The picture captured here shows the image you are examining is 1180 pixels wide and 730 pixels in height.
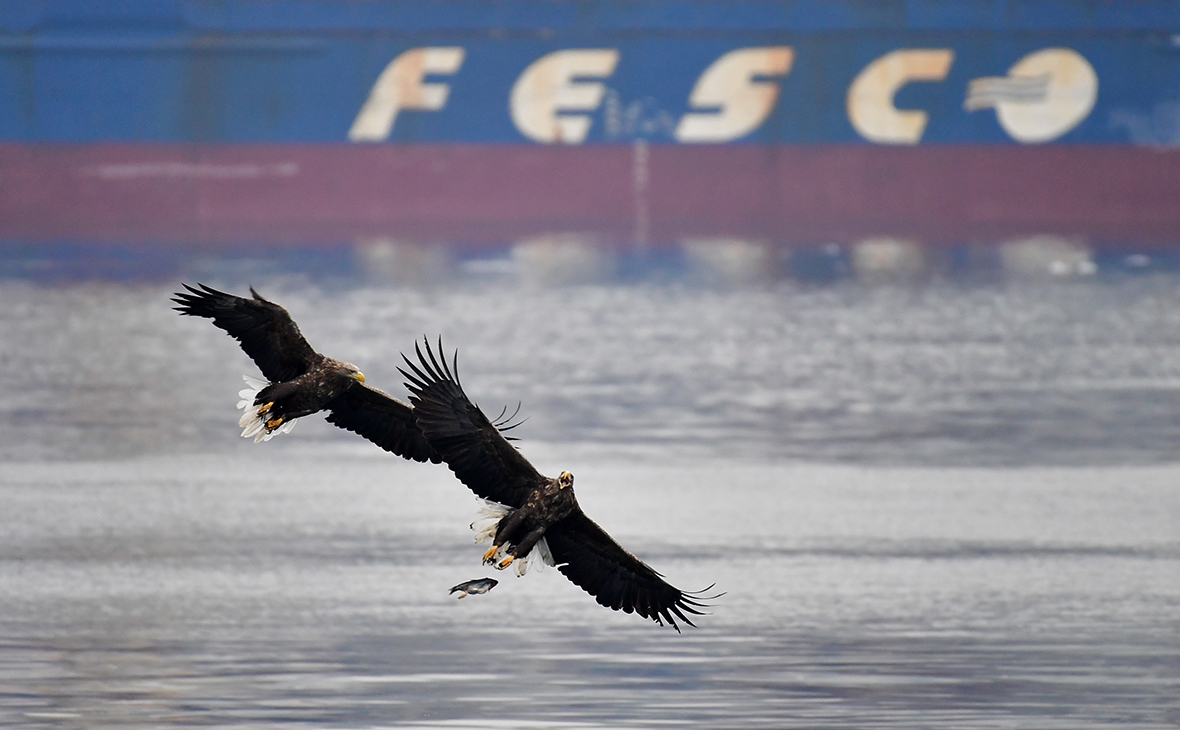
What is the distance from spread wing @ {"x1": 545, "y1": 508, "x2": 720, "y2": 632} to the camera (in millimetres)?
10578

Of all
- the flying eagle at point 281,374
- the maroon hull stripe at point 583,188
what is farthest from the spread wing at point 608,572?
the maroon hull stripe at point 583,188

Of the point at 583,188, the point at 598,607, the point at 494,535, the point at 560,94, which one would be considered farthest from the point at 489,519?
the point at 560,94

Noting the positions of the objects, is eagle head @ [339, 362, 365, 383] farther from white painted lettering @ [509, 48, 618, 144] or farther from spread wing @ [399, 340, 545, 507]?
white painted lettering @ [509, 48, 618, 144]

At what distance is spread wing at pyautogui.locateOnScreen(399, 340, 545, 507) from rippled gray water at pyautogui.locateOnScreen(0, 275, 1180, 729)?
6.04 ft

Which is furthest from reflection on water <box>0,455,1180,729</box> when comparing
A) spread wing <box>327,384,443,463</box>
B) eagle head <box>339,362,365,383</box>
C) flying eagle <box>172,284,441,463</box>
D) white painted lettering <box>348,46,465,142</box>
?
white painted lettering <box>348,46,465,142</box>

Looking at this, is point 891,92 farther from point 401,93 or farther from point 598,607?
point 598,607

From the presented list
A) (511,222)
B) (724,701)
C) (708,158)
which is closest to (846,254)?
(708,158)

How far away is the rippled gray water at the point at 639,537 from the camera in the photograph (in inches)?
480

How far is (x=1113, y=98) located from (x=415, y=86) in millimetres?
15371

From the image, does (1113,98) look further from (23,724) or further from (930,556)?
(23,724)

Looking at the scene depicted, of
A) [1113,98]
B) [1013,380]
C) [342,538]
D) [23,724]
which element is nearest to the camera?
[23,724]

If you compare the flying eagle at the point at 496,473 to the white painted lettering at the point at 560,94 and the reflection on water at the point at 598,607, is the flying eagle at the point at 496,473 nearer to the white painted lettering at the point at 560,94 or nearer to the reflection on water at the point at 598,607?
the reflection on water at the point at 598,607

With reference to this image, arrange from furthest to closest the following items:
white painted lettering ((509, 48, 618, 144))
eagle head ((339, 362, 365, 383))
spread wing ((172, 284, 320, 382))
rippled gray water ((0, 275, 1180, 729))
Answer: white painted lettering ((509, 48, 618, 144))
rippled gray water ((0, 275, 1180, 729))
spread wing ((172, 284, 320, 382))
eagle head ((339, 362, 365, 383))

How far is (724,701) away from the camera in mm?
11961
